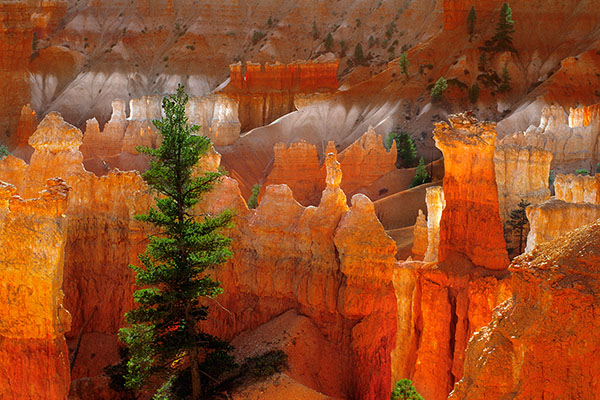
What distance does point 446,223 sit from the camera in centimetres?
1839

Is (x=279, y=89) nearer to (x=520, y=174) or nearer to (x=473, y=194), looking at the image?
(x=520, y=174)

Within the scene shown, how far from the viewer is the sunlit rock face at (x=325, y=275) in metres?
15.9

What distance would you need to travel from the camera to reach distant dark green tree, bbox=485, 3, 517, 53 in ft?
199

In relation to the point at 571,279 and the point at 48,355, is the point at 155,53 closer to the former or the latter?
the point at 48,355

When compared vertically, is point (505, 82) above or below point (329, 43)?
below

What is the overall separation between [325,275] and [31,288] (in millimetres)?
7250

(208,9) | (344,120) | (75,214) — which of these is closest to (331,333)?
(75,214)

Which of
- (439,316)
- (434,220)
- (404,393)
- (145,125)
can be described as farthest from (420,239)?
(145,125)

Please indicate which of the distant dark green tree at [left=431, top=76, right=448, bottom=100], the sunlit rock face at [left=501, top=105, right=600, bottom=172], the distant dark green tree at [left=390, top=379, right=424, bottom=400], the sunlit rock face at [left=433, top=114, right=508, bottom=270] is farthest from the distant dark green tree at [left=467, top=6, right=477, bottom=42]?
the distant dark green tree at [left=390, top=379, right=424, bottom=400]

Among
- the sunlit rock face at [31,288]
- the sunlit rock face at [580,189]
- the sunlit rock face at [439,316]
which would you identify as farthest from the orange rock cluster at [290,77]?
the sunlit rock face at [31,288]

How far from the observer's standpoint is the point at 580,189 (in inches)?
819

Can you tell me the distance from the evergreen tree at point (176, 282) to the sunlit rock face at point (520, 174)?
17.2 m

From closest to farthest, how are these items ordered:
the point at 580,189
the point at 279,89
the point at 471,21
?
the point at 580,189 → the point at 471,21 → the point at 279,89

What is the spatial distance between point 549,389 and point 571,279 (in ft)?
4.24
